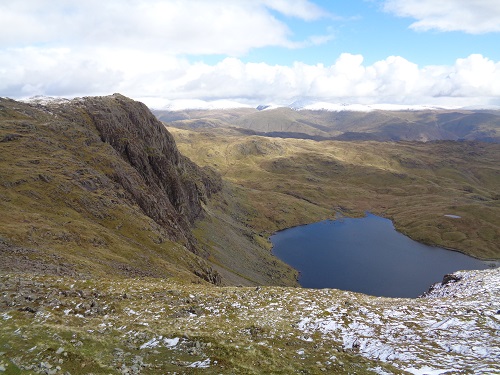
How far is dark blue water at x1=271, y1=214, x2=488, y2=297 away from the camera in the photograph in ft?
418

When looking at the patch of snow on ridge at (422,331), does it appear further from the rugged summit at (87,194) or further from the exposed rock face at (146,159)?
the exposed rock face at (146,159)

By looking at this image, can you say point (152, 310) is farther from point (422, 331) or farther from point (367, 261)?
point (367, 261)

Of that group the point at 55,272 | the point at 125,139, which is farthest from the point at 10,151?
the point at 55,272

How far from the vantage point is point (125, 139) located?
94.1 meters

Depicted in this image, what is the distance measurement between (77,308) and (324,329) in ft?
62.5

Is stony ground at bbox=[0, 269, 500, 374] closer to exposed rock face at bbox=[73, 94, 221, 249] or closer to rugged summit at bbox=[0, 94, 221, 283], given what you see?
rugged summit at bbox=[0, 94, 221, 283]

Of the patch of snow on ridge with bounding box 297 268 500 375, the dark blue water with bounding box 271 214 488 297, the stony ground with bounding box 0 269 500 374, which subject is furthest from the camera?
the dark blue water with bounding box 271 214 488 297

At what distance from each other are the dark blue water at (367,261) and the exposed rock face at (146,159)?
61097mm

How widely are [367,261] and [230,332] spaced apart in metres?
143

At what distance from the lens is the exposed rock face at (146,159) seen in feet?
261

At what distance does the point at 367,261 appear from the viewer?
151 m

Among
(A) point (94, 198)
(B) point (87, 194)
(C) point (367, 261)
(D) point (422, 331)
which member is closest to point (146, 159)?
(A) point (94, 198)

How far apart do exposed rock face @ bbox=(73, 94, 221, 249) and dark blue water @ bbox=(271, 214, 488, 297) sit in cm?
6110

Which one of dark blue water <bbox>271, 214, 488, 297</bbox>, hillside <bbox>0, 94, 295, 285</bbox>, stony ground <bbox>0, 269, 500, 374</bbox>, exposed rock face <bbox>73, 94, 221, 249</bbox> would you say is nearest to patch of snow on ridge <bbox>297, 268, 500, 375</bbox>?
A: stony ground <bbox>0, 269, 500, 374</bbox>
